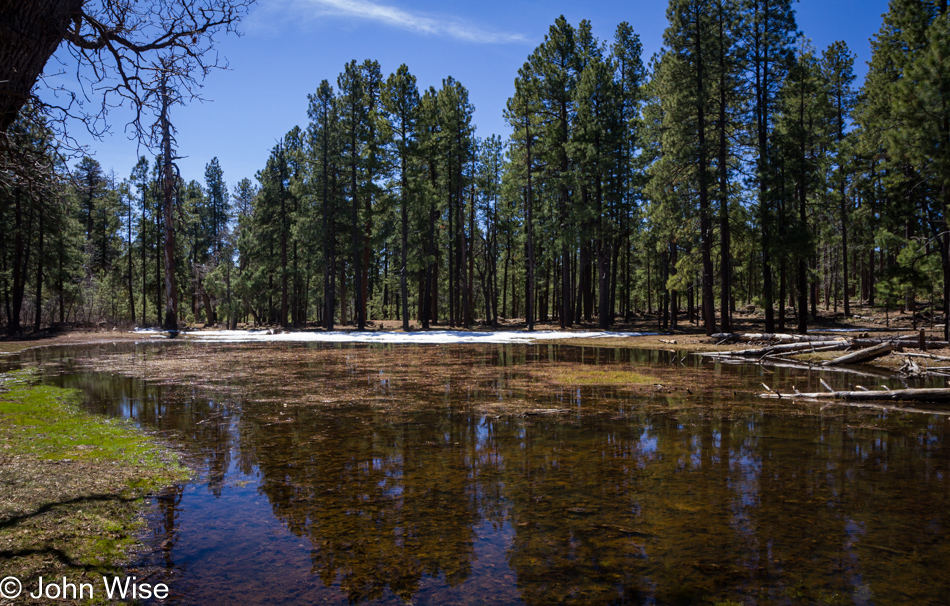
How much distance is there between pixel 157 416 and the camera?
7391mm

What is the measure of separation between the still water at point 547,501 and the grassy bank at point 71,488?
0.88ft

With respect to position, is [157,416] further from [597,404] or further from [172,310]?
[172,310]

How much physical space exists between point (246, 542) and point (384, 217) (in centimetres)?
3642

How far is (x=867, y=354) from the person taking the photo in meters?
13.4

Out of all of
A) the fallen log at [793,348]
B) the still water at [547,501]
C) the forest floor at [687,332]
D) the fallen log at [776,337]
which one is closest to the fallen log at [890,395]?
the still water at [547,501]

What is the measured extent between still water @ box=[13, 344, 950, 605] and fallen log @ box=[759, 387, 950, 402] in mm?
808

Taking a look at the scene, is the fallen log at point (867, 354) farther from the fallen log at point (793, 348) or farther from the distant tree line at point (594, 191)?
the distant tree line at point (594, 191)

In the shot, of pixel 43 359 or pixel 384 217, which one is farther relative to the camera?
pixel 384 217

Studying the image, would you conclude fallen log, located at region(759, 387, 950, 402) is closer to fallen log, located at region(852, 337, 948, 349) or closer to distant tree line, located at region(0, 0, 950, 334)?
fallen log, located at region(852, 337, 948, 349)

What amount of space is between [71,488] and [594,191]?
30.6m

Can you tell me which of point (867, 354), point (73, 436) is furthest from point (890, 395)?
point (73, 436)

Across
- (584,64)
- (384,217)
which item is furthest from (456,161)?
(584,64)

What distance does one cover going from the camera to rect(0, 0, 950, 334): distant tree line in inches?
724

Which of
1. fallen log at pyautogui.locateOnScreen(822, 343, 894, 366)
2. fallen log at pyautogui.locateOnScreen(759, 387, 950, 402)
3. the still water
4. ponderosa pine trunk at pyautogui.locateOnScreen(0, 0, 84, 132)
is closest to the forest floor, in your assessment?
fallen log at pyautogui.locateOnScreen(822, 343, 894, 366)
